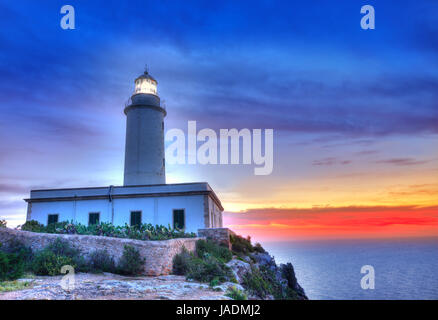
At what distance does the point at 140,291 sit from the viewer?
705cm

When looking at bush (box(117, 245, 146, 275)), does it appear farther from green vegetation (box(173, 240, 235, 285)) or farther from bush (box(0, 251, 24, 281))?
bush (box(0, 251, 24, 281))

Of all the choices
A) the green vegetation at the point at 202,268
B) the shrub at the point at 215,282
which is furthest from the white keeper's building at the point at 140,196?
the shrub at the point at 215,282

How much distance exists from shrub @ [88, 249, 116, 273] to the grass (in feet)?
7.52

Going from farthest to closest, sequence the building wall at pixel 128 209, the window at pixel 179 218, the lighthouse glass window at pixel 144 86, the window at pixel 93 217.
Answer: the lighthouse glass window at pixel 144 86 < the window at pixel 93 217 < the building wall at pixel 128 209 < the window at pixel 179 218

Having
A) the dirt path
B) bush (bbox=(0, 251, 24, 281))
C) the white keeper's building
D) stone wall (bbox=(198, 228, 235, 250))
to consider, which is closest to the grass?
the dirt path

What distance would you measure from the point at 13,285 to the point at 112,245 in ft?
11.2

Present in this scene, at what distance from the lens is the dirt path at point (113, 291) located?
6301 mm

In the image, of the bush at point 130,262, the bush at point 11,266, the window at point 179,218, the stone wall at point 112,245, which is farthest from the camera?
the window at point 179,218

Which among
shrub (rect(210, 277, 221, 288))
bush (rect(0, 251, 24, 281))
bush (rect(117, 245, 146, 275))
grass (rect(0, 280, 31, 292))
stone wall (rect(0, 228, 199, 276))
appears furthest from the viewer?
stone wall (rect(0, 228, 199, 276))

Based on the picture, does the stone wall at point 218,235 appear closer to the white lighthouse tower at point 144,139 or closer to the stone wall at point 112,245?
the stone wall at point 112,245

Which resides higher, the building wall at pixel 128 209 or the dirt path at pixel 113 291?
the building wall at pixel 128 209

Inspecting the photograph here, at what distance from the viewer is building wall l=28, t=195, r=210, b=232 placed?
20203mm

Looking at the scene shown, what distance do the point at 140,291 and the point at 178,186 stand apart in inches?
553
